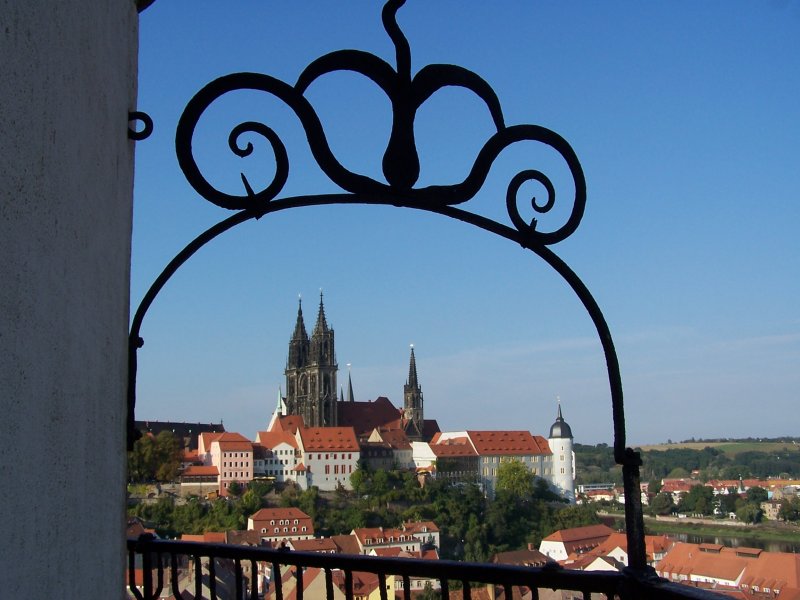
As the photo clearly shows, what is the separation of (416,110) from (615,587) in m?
1.05

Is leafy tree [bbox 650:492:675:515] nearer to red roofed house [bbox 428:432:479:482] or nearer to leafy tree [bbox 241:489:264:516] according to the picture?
red roofed house [bbox 428:432:479:482]

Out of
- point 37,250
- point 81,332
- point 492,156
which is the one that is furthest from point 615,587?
point 37,250

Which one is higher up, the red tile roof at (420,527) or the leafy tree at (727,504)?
the red tile roof at (420,527)

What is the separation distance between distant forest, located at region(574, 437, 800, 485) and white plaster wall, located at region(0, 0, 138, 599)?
368 ft

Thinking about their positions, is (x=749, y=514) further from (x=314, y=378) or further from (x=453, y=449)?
(x=314, y=378)

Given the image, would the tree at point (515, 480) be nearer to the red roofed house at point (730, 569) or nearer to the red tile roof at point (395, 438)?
the red tile roof at point (395, 438)

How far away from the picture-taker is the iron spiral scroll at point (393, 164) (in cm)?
190

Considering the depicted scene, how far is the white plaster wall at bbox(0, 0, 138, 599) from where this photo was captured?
1149 mm

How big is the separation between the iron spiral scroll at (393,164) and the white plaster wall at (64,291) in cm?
15

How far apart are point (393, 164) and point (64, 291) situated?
804mm

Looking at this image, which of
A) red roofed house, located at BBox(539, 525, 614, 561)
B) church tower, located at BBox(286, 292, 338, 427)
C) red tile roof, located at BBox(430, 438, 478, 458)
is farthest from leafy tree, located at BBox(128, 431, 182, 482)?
red roofed house, located at BBox(539, 525, 614, 561)

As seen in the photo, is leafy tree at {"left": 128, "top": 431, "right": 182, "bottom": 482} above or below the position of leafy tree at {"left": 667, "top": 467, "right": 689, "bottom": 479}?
above

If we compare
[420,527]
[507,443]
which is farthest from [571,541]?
[507,443]

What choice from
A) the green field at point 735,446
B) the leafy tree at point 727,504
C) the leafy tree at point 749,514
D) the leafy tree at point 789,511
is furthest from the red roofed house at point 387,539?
the green field at point 735,446
